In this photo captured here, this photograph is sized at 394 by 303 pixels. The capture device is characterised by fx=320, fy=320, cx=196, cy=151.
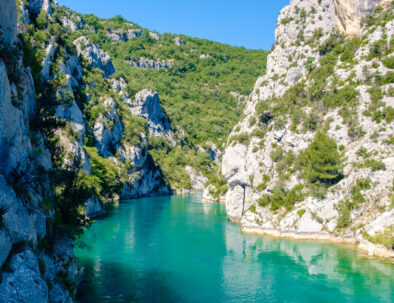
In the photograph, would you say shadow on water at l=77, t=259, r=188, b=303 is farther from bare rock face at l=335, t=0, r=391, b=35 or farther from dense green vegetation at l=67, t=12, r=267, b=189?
dense green vegetation at l=67, t=12, r=267, b=189

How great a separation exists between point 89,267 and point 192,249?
10337 millimetres

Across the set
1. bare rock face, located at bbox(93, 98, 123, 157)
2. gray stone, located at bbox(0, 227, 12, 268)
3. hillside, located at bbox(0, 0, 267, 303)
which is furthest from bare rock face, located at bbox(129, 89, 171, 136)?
gray stone, located at bbox(0, 227, 12, 268)

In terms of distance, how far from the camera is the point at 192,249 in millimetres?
31297

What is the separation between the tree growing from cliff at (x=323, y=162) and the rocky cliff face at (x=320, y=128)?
1.96ft

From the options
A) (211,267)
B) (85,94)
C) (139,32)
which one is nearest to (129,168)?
(85,94)

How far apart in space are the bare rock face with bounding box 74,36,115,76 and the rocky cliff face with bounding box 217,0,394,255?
59.2 metres

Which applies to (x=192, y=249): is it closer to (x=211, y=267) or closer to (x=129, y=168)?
(x=211, y=267)

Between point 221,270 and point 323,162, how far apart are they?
17.5 meters

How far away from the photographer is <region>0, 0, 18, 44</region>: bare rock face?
15.2m

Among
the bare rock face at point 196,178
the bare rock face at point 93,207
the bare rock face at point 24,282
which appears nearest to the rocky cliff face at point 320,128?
the bare rock face at point 93,207

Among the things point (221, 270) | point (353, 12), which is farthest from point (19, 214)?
point (353, 12)

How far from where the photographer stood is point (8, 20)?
15.9 m

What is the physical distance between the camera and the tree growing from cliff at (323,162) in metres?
34.7

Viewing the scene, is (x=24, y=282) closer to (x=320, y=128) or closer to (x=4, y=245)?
(x=4, y=245)
